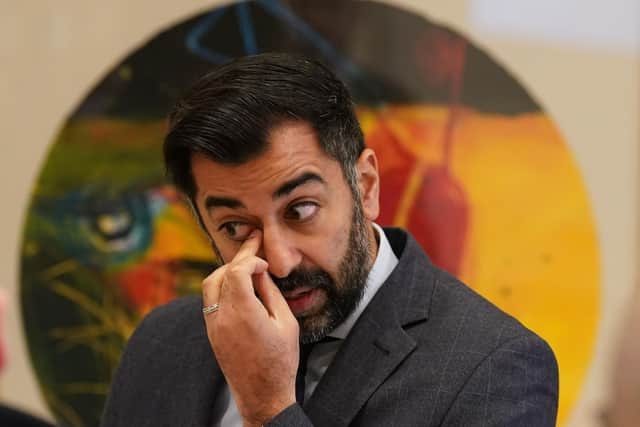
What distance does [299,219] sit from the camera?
1845mm

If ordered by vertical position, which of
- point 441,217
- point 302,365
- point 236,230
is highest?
point 236,230

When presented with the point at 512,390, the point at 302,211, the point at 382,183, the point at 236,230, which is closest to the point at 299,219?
the point at 302,211

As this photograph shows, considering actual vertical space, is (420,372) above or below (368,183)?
below

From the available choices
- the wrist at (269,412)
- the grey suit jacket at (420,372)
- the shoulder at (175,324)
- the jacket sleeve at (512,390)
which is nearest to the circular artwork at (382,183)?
the shoulder at (175,324)

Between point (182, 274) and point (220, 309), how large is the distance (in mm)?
1027

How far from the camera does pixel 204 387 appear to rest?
198 cm

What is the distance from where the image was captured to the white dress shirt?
191 centimetres

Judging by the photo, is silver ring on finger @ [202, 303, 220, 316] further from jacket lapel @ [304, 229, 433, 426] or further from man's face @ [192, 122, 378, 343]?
jacket lapel @ [304, 229, 433, 426]

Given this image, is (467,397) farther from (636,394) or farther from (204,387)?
(636,394)

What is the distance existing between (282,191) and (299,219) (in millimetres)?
60

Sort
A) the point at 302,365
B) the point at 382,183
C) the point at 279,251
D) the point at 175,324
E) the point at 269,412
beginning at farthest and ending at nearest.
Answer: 1. the point at 382,183
2. the point at 175,324
3. the point at 302,365
4. the point at 279,251
5. the point at 269,412

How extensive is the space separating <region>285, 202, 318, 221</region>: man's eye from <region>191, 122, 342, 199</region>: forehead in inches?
2.2

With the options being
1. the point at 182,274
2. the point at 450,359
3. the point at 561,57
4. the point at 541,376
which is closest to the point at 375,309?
the point at 450,359

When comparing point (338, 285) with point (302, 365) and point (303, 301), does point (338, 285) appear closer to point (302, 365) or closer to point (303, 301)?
point (303, 301)
